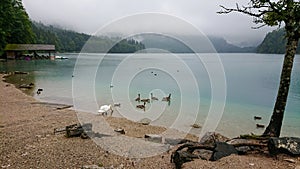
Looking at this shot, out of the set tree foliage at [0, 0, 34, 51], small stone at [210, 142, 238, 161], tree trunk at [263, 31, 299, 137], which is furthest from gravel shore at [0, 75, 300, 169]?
tree foliage at [0, 0, 34, 51]

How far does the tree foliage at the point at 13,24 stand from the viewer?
216ft

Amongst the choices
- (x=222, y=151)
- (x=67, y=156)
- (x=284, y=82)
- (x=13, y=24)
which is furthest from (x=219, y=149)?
(x=13, y=24)

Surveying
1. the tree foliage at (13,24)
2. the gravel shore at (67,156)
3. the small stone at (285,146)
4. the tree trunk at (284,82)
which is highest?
the tree foliage at (13,24)

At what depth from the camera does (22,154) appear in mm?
8000

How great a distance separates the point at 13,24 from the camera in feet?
232

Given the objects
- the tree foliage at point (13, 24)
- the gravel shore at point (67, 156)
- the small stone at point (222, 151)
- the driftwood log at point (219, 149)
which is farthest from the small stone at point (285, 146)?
the tree foliage at point (13, 24)

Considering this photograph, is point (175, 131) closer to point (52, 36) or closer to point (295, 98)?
point (295, 98)

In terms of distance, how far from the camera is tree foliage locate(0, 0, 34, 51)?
65.8 metres

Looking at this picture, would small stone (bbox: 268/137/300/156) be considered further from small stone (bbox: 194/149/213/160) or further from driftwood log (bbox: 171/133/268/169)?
small stone (bbox: 194/149/213/160)

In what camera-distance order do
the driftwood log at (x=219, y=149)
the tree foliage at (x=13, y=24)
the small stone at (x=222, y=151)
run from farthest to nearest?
the tree foliage at (x=13, y=24)
the driftwood log at (x=219, y=149)
the small stone at (x=222, y=151)

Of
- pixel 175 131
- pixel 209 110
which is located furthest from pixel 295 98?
pixel 175 131

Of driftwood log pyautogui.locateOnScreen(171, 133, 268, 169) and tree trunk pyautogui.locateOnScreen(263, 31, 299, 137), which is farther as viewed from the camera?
tree trunk pyautogui.locateOnScreen(263, 31, 299, 137)

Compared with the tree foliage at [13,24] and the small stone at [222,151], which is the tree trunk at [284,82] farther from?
the tree foliage at [13,24]

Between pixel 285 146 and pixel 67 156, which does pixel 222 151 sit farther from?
pixel 67 156
